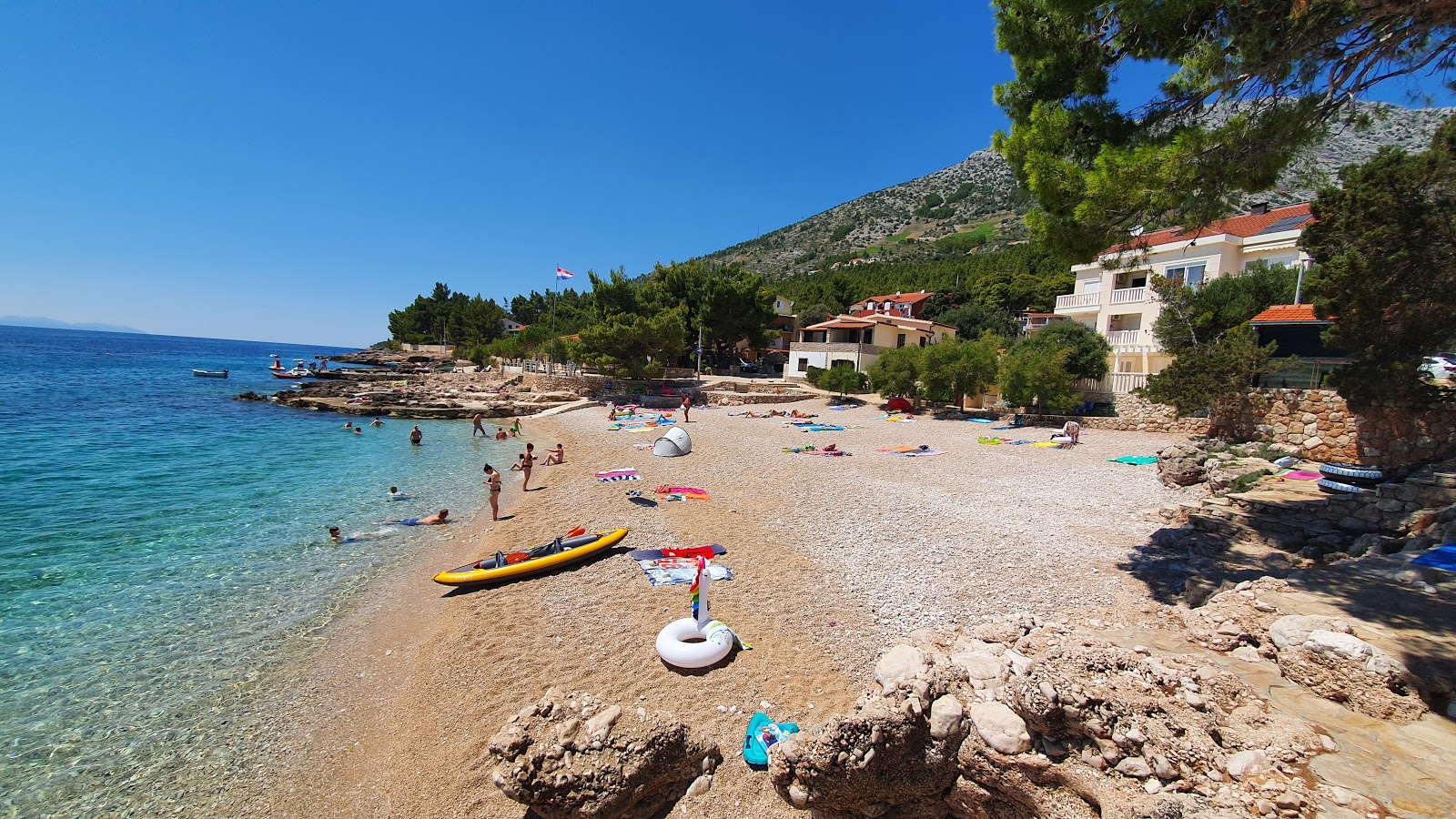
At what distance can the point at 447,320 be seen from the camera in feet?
293

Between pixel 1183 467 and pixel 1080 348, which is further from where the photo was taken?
pixel 1080 348

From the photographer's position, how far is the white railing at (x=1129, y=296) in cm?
2607

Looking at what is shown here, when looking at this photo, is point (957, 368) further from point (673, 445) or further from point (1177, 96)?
point (1177, 96)

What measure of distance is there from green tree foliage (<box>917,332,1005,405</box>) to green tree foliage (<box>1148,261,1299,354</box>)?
6491mm

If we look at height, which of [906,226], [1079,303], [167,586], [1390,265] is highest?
[906,226]

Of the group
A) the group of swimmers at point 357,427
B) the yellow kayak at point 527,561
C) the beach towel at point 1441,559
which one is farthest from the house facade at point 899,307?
the beach towel at point 1441,559

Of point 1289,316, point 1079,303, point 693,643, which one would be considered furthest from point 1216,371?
point 693,643

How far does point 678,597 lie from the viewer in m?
8.45

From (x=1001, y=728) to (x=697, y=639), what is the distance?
3.87 meters

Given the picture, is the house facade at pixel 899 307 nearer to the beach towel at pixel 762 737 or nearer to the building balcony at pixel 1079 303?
the building balcony at pixel 1079 303

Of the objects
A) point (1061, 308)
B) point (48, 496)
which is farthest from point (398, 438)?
point (1061, 308)

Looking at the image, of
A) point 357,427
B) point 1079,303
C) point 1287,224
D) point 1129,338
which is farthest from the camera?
point 1079,303

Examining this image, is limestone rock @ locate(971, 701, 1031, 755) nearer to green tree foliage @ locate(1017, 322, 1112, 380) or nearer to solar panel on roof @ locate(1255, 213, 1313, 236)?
green tree foliage @ locate(1017, 322, 1112, 380)

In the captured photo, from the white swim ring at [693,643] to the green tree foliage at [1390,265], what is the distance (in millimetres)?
11901
